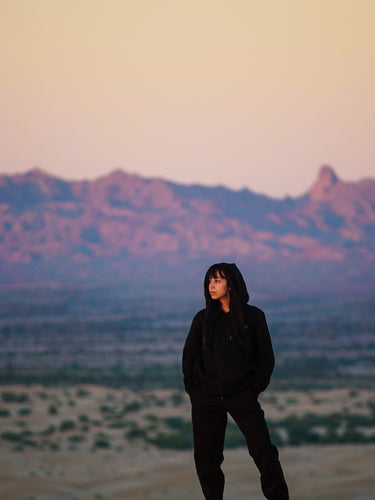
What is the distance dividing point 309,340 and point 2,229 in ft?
346

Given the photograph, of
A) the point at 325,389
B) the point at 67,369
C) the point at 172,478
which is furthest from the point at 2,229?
the point at 172,478

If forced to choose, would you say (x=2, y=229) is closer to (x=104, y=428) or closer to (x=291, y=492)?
(x=104, y=428)

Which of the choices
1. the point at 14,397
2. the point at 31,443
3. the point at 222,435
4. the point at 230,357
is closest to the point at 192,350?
the point at 230,357

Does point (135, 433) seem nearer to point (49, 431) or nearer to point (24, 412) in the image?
point (49, 431)

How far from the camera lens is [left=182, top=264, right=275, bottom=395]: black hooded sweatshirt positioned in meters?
4.68

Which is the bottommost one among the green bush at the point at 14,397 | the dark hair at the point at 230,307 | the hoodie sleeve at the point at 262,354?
the hoodie sleeve at the point at 262,354

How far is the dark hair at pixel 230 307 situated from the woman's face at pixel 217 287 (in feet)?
0.03

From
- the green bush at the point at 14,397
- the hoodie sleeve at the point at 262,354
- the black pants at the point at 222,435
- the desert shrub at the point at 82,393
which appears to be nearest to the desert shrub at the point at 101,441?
the green bush at the point at 14,397

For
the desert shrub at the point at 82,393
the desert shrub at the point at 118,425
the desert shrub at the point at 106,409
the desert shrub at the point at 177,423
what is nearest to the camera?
the desert shrub at the point at 177,423

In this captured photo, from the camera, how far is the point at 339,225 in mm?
199125

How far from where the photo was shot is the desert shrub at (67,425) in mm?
31375

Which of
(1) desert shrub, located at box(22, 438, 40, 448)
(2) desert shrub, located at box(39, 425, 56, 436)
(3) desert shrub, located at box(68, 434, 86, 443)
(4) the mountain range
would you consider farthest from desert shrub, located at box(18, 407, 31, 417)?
(4) the mountain range

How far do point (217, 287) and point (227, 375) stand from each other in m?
0.42

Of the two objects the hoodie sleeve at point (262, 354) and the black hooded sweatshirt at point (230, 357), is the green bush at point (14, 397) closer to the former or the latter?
the black hooded sweatshirt at point (230, 357)
